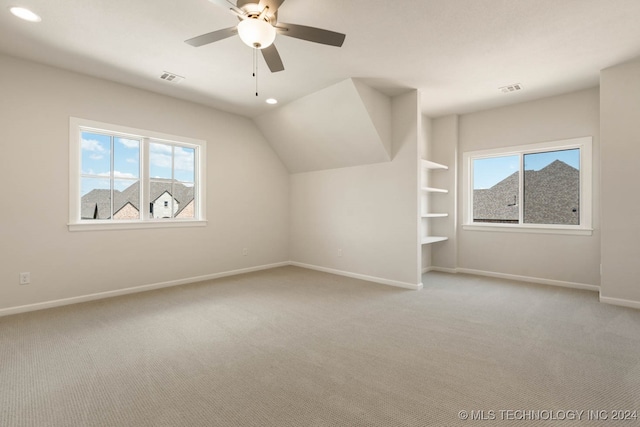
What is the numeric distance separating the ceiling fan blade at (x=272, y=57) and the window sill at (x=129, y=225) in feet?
9.52

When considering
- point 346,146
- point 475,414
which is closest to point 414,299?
point 475,414

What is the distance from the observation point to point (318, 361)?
2.19m

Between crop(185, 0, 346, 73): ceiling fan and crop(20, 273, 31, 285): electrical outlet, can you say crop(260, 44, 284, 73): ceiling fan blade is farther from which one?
crop(20, 273, 31, 285): electrical outlet

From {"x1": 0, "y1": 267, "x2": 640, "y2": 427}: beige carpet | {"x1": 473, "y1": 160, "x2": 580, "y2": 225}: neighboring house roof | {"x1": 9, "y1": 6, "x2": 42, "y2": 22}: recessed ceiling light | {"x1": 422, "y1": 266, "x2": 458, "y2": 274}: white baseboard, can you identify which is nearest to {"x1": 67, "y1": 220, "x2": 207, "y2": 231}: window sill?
{"x1": 0, "y1": 267, "x2": 640, "y2": 427}: beige carpet

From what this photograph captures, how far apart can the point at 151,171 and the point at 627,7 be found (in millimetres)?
5386

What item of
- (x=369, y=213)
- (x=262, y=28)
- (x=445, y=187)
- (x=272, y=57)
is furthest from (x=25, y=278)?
(x=445, y=187)

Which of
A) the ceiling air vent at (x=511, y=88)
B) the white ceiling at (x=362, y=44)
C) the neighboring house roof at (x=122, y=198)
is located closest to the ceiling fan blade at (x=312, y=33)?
the white ceiling at (x=362, y=44)

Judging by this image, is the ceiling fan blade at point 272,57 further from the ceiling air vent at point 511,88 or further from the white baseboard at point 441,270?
the white baseboard at point 441,270

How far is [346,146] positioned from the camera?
4.65 m

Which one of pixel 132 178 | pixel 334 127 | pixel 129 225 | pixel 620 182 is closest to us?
pixel 620 182

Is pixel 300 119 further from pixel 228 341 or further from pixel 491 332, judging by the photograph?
pixel 491 332

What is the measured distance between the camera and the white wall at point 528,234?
13.3 ft

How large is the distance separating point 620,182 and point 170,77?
5489 mm

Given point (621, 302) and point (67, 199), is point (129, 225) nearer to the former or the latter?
point (67, 199)
